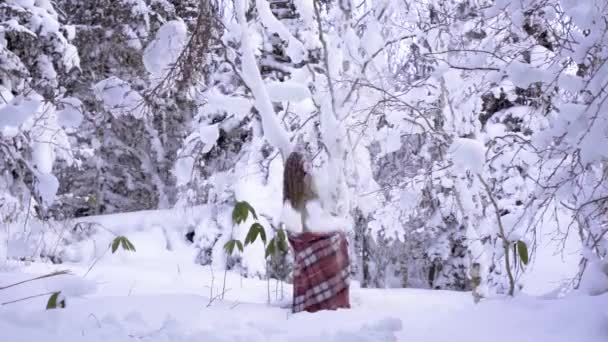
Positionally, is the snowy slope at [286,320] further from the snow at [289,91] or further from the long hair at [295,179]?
the snow at [289,91]

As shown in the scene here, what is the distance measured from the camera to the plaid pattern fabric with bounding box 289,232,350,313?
3.38m

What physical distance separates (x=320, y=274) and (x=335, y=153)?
0.79 m

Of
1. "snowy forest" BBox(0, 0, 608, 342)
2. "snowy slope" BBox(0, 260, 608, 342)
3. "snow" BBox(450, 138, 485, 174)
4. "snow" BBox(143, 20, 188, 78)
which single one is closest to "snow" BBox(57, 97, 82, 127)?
"snowy forest" BBox(0, 0, 608, 342)

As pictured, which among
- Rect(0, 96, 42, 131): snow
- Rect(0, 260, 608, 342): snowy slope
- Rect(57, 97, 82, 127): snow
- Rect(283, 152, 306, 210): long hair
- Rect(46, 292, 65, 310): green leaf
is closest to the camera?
Rect(0, 260, 608, 342): snowy slope

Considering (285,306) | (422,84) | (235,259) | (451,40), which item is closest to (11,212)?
(235,259)

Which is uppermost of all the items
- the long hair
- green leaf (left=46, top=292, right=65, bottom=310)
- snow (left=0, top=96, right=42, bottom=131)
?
snow (left=0, top=96, right=42, bottom=131)

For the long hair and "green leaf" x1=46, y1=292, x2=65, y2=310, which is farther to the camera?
the long hair

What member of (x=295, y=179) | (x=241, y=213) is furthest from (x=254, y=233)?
(x=295, y=179)

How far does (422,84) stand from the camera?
481 centimetres

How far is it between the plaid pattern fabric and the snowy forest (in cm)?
10

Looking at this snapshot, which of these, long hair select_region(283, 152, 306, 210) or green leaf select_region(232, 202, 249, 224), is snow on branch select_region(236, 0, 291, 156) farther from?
green leaf select_region(232, 202, 249, 224)

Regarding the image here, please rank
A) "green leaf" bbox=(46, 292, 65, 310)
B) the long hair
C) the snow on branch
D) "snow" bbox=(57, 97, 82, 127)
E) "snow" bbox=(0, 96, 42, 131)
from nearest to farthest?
"green leaf" bbox=(46, 292, 65, 310), "snow" bbox=(0, 96, 42, 131), "snow" bbox=(57, 97, 82, 127), the long hair, the snow on branch

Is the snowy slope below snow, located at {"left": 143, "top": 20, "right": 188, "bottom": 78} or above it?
below

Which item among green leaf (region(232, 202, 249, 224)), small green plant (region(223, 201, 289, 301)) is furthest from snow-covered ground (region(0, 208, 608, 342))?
green leaf (region(232, 202, 249, 224))
